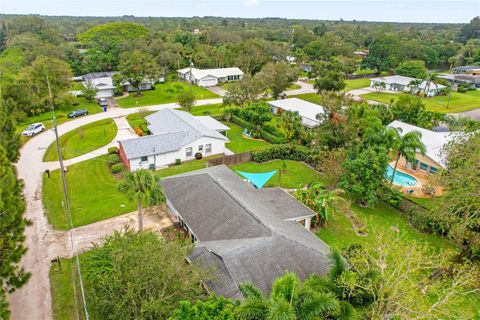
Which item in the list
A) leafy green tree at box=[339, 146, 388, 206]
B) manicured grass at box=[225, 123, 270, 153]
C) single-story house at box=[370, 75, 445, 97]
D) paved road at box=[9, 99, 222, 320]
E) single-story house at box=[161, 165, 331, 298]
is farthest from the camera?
single-story house at box=[370, 75, 445, 97]

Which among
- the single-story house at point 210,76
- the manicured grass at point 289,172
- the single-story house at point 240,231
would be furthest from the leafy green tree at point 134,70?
the single-story house at point 240,231

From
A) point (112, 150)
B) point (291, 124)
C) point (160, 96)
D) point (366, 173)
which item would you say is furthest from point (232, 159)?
point (160, 96)

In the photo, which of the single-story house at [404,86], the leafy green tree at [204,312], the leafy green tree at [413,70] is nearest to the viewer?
the leafy green tree at [204,312]

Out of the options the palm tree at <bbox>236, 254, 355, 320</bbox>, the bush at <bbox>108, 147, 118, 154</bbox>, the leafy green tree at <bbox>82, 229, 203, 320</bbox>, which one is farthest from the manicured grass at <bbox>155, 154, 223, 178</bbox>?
the palm tree at <bbox>236, 254, 355, 320</bbox>

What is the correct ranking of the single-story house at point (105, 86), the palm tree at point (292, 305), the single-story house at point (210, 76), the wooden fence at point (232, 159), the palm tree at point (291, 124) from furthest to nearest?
the single-story house at point (210, 76), the single-story house at point (105, 86), the palm tree at point (291, 124), the wooden fence at point (232, 159), the palm tree at point (292, 305)

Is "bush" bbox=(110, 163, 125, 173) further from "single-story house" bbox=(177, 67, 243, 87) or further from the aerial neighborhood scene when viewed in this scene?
"single-story house" bbox=(177, 67, 243, 87)

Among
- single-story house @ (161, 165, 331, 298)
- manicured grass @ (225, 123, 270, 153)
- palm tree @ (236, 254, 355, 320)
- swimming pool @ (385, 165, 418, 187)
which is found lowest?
manicured grass @ (225, 123, 270, 153)

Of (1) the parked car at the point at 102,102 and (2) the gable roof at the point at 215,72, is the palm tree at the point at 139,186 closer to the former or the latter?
(1) the parked car at the point at 102,102

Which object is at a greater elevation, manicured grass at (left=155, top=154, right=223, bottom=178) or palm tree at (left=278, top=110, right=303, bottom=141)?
palm tree at (left=278, top=110, right=303, bottom=141)
